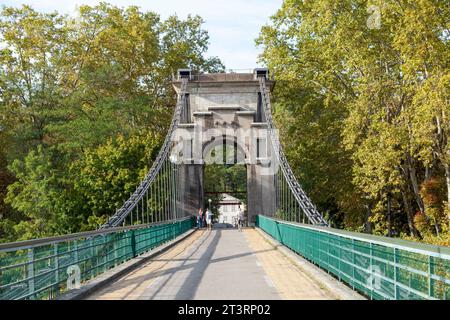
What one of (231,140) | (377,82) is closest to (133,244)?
(377,82)

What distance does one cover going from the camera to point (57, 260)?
32.5 ft

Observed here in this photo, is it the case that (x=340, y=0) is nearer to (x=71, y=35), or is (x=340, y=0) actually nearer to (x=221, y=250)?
(x=221, y=250)

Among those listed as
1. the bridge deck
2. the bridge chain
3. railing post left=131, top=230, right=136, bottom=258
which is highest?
the bridge chain

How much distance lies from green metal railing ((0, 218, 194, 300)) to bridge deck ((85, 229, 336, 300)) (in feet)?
1.96

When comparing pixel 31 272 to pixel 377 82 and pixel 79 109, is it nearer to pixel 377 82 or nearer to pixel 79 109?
pixel 377 82

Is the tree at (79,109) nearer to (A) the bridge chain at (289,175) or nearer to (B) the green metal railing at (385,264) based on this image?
(A) the bridge chain at (289,175)

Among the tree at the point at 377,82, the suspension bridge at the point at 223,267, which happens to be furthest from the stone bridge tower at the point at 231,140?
the suspension bridge at the point at 223,267

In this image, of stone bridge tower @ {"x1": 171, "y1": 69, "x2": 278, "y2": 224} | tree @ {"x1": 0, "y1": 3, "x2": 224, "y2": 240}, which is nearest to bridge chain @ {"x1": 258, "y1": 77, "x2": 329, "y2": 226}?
stone bridge tower @ {"x1": 171, "y1": 69, "x2": 278, "y2": 224}

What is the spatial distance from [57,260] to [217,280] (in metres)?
2.96

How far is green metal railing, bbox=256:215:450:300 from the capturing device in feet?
22.2

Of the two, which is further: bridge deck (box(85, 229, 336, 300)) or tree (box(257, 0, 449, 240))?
tree (box(257, 0, 449, 240))

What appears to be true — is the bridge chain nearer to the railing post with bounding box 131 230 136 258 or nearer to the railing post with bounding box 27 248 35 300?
the railing post with bounding box 131 230 136 258
